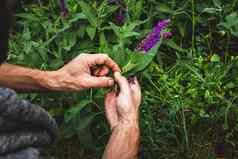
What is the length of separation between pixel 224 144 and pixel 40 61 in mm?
908

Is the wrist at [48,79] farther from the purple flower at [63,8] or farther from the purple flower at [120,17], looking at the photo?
the purple flower at [120,17]

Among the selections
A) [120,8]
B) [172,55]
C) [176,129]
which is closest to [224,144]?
[176,129]

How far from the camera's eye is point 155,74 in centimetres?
330

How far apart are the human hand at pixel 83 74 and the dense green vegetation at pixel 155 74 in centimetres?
26

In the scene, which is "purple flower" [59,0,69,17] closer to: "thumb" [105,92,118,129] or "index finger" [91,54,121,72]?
"index finger" [91,54,121,72]

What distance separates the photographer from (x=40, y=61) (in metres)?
3.24

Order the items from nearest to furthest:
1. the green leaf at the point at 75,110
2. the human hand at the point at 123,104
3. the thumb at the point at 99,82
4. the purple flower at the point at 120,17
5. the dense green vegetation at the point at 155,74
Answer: the human hand at the point at 123,104 < the thumb at the point at 99,82 < the green leaf at the point at 75,110 < the dense green vegetation at the point at 155,74 < the purple flower at the point at 120,17

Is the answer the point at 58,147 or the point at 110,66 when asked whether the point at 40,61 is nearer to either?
the point at 58,147

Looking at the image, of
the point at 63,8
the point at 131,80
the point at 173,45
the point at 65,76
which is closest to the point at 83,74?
the point at 65,76

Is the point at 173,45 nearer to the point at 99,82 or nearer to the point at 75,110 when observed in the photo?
the point at 75,110

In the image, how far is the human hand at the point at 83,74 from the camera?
2.65m

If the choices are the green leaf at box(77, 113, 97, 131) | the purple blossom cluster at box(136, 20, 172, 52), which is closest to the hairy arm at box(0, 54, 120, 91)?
the purple blossom cluster at box(136, 20, 172, 52)

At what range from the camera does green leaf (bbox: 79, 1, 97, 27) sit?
3.23 meters

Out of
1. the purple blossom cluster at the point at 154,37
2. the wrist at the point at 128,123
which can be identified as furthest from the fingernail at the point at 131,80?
the wrist at the point at 128,123
